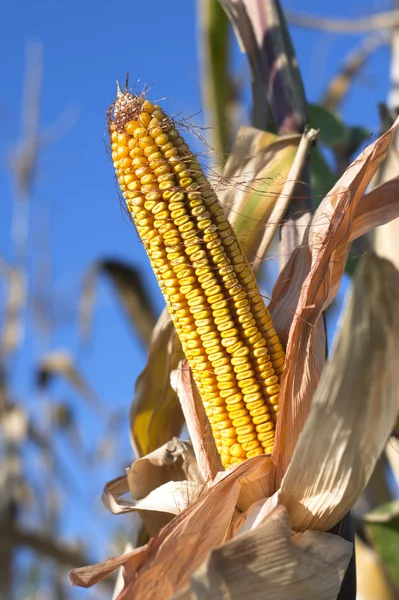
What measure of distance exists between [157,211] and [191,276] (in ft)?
0.28

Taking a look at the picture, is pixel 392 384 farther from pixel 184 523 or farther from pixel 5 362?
pixel 5 362

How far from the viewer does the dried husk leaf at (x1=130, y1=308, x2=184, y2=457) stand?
3.64 feet

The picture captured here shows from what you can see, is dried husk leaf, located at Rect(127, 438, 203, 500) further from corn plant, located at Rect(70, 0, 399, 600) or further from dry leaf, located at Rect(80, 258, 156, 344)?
dry leaf, located at Rect(80, 258, 156, 344)

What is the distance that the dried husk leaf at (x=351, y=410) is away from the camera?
1.88 feet

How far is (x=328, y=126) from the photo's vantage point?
147 cm

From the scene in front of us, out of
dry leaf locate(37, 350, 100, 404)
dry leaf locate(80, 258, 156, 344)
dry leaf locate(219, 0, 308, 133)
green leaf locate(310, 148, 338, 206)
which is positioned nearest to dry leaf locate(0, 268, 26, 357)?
dry leaf locate(37, 350, 100, 404)

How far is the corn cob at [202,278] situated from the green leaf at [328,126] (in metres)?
0.66

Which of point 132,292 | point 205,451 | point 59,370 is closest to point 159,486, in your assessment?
point 205,451

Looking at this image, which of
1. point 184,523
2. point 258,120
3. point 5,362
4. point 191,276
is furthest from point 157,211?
point 5,362

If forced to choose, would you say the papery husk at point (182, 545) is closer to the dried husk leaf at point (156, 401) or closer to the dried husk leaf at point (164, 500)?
the dried husk leaf at point (164, 500)

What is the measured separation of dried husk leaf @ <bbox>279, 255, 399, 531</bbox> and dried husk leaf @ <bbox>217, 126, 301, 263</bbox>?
1.45 feet

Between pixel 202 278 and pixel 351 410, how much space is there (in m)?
0.26

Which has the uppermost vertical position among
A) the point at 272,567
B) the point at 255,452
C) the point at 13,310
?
the point at 13,310

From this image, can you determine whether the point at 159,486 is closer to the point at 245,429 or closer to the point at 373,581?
the point at 245,429
